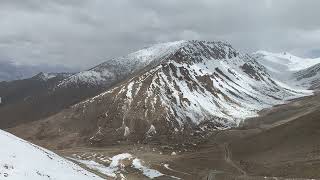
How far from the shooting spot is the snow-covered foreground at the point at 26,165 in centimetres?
5854

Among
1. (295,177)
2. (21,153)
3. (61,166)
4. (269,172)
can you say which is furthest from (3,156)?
(269,172)

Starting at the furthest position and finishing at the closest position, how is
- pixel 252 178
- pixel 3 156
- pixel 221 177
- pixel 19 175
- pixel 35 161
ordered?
pixel 221 177 → pixel 252 178 → pixel 35 161 → pixel 3 156 → pixel 19 175

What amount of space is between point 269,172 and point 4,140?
144m

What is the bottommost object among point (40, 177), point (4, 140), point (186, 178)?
point (186, 178)

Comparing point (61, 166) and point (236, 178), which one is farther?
point (236, 178)

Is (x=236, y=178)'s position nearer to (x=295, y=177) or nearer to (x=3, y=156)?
(x=295, y=177)

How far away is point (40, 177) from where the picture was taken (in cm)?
6038

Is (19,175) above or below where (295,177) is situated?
above

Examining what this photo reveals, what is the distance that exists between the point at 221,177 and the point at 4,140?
12612cm

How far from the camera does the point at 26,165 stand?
207ft

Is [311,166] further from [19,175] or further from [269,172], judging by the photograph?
[19,175]

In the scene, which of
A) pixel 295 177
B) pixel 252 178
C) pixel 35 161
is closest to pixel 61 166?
pixel 35 161

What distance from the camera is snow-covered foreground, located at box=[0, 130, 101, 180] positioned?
58544mm

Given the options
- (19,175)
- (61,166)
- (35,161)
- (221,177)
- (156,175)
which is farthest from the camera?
(156,175)
